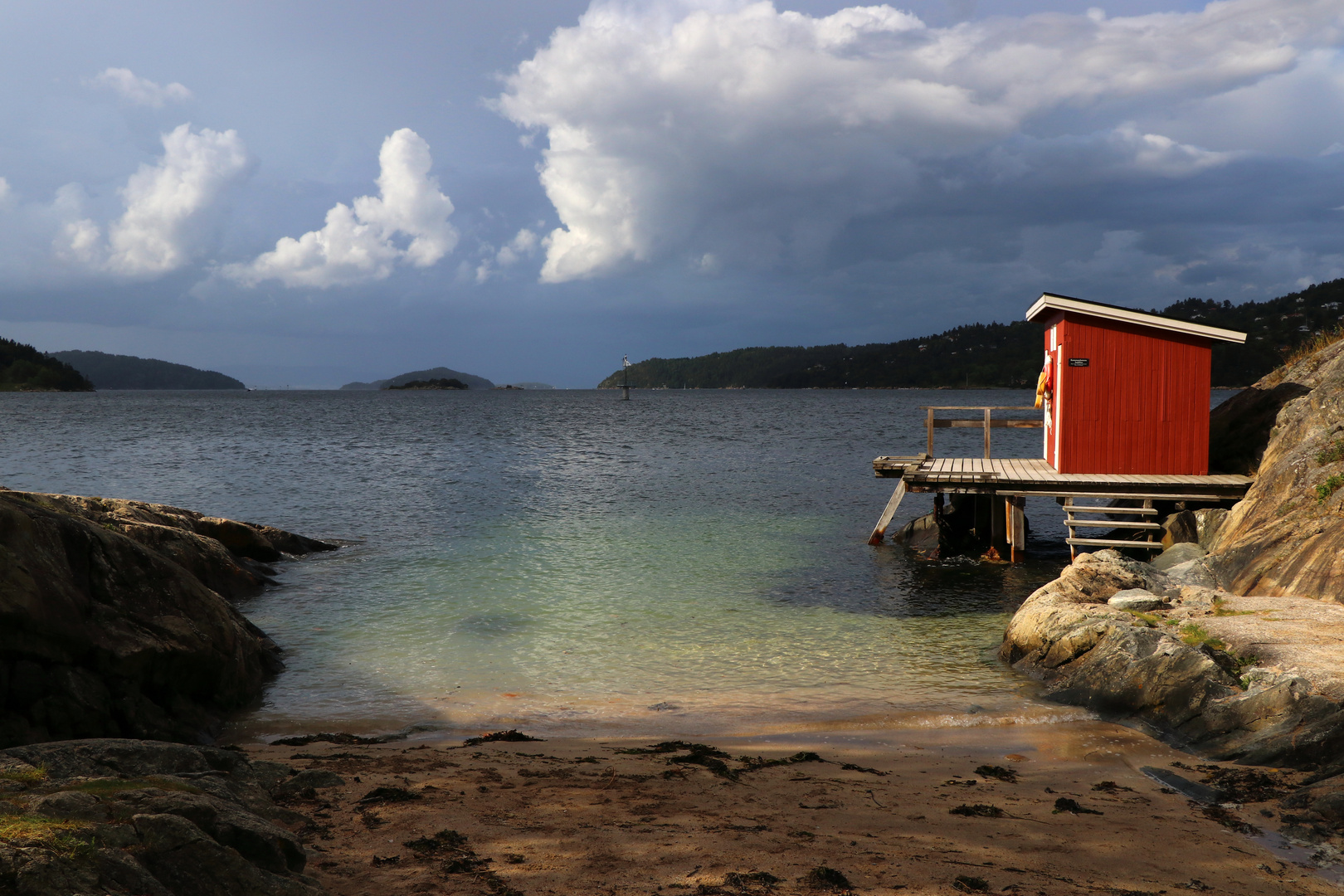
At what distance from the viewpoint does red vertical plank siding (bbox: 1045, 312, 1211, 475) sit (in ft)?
54.0

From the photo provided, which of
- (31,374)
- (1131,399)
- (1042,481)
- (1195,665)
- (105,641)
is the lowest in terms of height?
(1195,665)

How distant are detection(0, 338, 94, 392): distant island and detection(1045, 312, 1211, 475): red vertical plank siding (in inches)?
8971

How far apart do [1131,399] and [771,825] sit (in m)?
15.1

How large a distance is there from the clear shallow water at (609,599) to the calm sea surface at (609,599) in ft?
0.18

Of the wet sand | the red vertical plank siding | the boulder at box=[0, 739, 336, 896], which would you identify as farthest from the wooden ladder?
the boulder at box=[0, 739, 336, 896]

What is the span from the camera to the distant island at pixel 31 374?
184 metres

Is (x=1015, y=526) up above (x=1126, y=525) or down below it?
below

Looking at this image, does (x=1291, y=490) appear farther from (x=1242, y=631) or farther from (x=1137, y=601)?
(x=1242, y=631)

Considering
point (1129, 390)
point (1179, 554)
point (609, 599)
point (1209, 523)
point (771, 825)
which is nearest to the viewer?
point (771, 825)

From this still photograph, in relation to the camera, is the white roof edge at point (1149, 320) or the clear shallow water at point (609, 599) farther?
the white roof edge at point (1149, 320)

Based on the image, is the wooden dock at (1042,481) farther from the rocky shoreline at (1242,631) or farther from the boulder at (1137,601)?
the boulder at (1137,601)

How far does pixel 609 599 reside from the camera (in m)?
14.2

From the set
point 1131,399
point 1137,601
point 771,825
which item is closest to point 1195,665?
point 1137,601

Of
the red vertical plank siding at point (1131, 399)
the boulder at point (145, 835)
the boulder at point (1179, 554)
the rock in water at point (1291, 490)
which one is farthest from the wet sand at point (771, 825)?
the red vertical plank siding at point (1131, 399)
